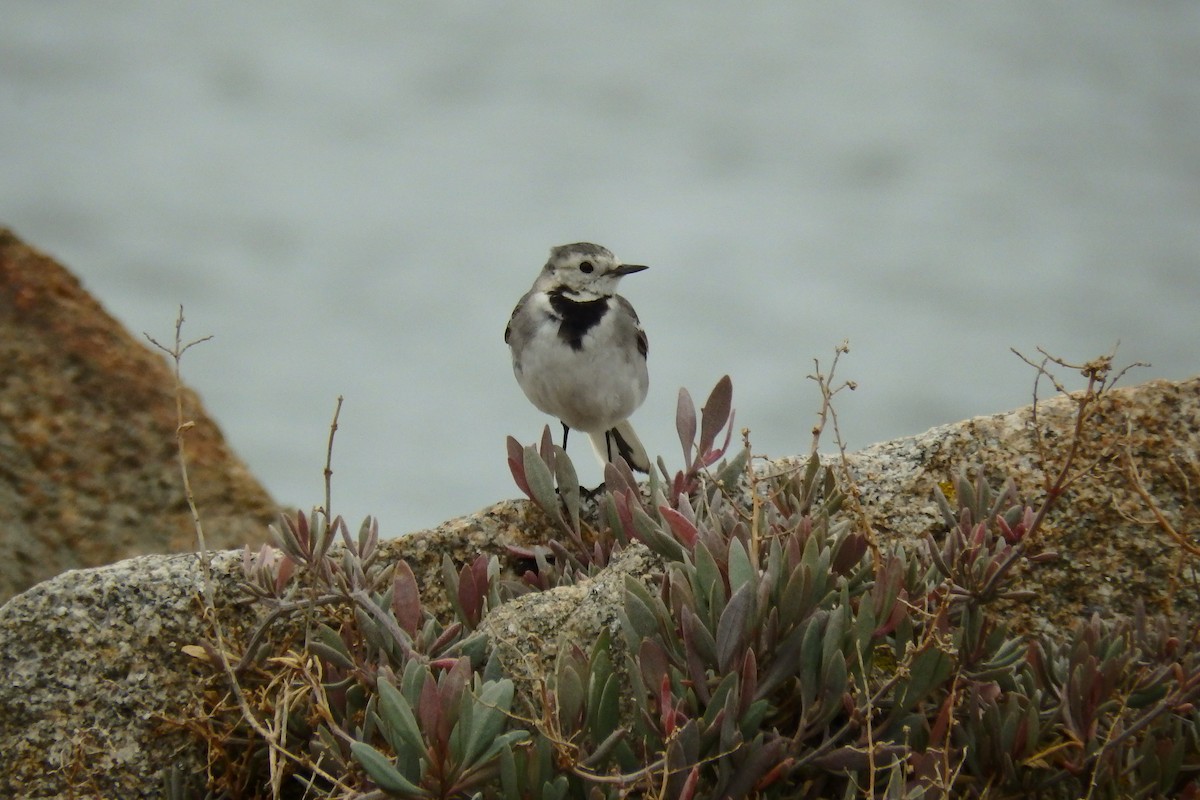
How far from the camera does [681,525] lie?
3.41 metres

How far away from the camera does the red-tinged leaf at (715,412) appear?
449cm

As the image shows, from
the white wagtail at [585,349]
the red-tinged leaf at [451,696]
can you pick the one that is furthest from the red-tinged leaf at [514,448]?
the white wagtail at [585,349]

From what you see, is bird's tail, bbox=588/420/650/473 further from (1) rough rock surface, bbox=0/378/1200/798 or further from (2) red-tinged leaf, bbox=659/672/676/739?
(2) red-tinged leaf, bbox=659/672/676/739

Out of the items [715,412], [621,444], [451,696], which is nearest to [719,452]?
[715,412]

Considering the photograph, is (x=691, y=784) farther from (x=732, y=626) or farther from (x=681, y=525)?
(x=681, y=525)

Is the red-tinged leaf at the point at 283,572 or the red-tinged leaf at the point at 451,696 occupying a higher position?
the red-tinged leaf at the point at 283,572

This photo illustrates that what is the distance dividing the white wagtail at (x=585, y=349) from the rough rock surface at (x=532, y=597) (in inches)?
112

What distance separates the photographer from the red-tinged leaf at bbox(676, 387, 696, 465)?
14.7 feet

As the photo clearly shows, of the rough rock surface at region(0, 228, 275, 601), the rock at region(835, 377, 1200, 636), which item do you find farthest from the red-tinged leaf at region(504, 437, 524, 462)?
the rough rock surface at region(0, 228, 275, 601)

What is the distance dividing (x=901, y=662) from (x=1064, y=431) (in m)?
1.75

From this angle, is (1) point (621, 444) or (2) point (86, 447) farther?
(1) point (621, 444)

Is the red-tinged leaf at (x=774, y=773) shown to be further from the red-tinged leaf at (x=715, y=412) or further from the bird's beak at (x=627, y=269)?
the bird's beak at (x=627, y=269)

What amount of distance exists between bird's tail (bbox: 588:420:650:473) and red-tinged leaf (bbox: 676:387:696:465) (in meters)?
3.24

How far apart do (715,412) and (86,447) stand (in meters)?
4.40
